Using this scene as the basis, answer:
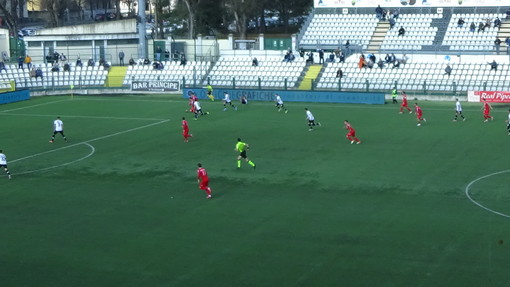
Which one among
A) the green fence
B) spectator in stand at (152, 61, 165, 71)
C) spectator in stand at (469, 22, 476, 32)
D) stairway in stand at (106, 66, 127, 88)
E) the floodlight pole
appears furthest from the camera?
the green fence

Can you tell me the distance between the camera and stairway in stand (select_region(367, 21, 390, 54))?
230ft

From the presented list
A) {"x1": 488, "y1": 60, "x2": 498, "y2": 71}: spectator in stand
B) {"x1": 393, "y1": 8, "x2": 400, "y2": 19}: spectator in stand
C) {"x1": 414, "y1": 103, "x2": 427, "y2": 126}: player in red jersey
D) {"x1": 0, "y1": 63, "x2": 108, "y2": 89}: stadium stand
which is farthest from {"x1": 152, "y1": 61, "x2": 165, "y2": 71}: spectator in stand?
{"x1": 414, "y1": 103, "x2": 427, "y2": 126}: player in red jersey

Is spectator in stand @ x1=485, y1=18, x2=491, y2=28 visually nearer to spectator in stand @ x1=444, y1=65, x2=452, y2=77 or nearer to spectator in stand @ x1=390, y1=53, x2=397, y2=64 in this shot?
spectator in stand @ x1=390, y1=53, x2=397, y2=64

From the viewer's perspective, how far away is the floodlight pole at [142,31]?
70875 millimetres

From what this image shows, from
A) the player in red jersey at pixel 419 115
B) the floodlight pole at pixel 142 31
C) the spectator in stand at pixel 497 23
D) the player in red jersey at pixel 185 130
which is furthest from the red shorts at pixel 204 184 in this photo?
the spectator in stand at pixel 497 23

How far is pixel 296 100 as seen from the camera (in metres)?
57.6

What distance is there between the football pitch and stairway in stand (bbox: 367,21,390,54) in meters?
23.8

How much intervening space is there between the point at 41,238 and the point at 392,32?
168 ft

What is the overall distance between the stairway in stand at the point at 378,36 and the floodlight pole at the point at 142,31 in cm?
1963

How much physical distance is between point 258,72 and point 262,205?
38.6 metres

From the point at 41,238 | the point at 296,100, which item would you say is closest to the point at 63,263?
the point at 41,238

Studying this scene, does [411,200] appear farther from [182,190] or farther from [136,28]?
[136,28]

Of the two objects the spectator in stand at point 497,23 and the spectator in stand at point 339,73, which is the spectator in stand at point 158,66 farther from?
the spectator in stand at point 497,23

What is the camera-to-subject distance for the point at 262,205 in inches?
1094
